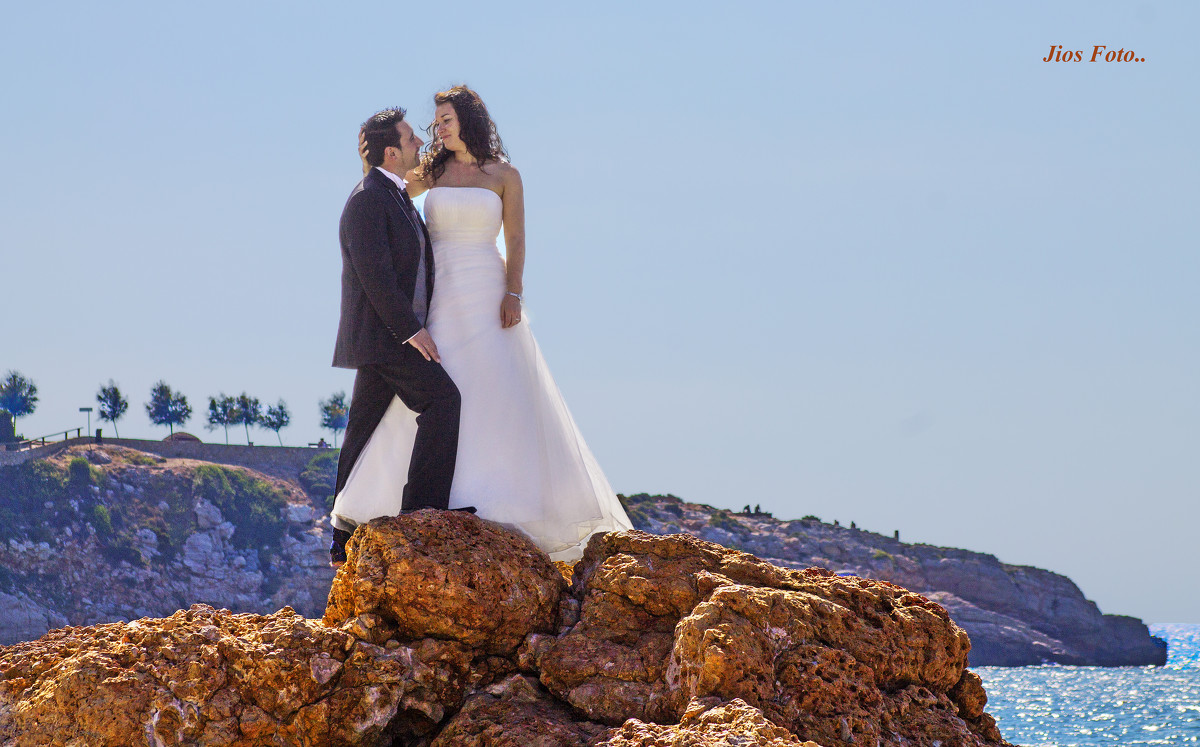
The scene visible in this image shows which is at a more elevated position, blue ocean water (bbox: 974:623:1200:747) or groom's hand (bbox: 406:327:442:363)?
groom's hand (bbox: 406:327:442:363)

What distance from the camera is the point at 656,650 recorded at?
4.51m

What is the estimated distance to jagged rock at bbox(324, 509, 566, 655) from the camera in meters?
4.69

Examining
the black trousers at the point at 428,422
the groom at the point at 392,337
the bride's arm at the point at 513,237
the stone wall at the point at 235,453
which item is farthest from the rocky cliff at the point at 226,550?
the black trousers at the point at 428,422

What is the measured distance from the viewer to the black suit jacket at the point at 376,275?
587 centimetres

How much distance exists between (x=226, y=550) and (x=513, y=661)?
99.2 m

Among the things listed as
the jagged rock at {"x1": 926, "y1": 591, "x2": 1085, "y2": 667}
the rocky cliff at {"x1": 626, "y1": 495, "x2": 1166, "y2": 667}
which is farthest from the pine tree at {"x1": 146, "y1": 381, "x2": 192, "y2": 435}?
the jagged rock at {"x1": 926, "y1": 591, "x2": 1085, "y2": 667}

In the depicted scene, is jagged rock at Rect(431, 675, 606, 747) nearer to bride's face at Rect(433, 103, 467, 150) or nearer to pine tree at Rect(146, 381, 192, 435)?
bride's face at Rect(433, 103, 467, 150)

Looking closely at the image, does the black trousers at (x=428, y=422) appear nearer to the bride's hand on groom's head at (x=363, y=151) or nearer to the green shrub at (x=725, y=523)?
the bride's hand on groom's head at (x=363, y=151)

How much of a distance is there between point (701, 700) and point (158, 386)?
12471 cm

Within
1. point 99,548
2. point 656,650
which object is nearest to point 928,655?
point 656,650

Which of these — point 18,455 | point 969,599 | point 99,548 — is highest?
point 969,599

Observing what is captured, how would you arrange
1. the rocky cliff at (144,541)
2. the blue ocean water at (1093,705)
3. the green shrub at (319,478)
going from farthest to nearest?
the green shrub at (319,478) → the rocky cliff at (144,541) → the blue ocean water at (1093,705)

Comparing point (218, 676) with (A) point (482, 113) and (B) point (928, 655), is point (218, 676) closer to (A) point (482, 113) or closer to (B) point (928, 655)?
(B) point (928, 655)

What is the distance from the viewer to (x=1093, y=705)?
74812 mm
